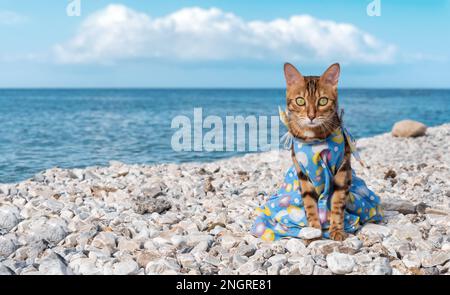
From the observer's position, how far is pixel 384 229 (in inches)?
183

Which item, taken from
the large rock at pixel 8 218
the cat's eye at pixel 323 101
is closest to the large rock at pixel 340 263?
the cat's eye at pixel 323 101

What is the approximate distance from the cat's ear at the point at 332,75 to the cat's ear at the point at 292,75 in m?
0.17

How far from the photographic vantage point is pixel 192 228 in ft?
16.5

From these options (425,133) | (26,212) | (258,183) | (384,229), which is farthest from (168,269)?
(425,133)

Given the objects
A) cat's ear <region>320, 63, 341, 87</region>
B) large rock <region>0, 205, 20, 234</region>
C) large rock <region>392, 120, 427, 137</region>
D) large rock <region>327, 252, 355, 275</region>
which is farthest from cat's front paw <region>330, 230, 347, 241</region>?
large rock <region>392, 120, 427, 137</region>

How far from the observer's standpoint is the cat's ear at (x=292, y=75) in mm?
4039

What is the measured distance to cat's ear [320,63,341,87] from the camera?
397 centimetres

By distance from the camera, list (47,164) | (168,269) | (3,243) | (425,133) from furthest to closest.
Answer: (425,133)
(47,164)
(3,243)
(168,269)

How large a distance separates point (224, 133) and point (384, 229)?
42.4ft

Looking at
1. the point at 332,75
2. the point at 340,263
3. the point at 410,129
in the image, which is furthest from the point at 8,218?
the point at 410,129

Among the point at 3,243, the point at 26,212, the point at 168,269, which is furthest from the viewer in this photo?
the point at 26,212

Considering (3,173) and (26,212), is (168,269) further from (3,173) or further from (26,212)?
(3,173)

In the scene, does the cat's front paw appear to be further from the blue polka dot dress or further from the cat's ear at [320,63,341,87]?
the cat's ear at [320,63,341,87]

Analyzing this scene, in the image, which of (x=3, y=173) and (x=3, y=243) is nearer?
(x=3, y=243)
